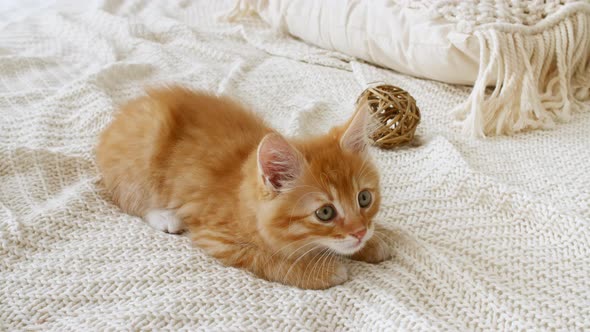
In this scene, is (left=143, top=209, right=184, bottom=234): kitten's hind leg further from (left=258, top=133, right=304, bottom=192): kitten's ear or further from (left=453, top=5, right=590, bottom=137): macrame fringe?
(left=453, top=5, right=590, bottom=137): macrame fringe

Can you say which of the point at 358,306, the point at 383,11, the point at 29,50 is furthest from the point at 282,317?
the point at 29,50

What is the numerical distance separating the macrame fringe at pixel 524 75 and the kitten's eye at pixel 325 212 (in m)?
0.71

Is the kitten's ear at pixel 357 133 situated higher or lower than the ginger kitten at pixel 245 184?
higher

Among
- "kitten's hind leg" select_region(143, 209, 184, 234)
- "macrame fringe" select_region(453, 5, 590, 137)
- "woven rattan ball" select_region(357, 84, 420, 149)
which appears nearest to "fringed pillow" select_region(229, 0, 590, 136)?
"macrame fringe" select_region(453, 5, 590, 137)

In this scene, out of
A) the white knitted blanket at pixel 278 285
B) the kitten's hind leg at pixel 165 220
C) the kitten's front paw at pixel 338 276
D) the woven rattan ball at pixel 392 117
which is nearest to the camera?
the white knitted blanket at pixel 278 285

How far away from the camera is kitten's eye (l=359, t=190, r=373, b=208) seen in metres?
1.12

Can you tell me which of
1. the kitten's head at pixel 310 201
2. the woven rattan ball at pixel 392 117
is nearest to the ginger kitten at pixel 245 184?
the kitten's head at pixel 310 201

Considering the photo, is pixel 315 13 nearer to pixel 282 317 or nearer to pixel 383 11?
pixel 383 11

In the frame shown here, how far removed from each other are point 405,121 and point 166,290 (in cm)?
82

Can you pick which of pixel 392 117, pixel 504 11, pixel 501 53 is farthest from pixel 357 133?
pixel 504 11

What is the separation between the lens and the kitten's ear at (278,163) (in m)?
1.03

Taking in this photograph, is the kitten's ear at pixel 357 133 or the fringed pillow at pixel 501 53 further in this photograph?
the fringed pillow at pixel 501 53

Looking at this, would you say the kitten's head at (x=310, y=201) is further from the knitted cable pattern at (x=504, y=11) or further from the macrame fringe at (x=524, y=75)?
the knitted cable pattern at (x=504, y=11)

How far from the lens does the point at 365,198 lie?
3.70 feet
